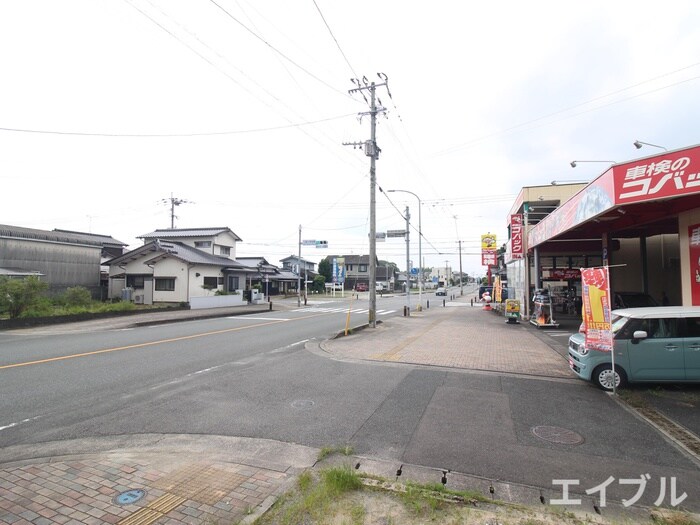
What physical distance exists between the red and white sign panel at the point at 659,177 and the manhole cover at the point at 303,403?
8068 millimetres

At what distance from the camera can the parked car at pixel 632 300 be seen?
15.6 meters

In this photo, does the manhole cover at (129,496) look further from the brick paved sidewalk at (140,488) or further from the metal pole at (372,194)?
the metal pole at (372,194)

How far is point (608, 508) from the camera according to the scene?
337 centimetres

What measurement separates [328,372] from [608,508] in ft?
20.0

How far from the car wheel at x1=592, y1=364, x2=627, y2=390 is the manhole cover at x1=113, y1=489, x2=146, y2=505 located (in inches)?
307

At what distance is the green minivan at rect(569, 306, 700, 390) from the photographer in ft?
22.2

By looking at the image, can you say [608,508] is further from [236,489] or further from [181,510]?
[181,510]

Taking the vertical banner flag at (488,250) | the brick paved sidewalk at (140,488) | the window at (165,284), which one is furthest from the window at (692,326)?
the vertical banner flag at (488,250)

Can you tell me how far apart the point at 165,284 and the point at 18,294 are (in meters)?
14.1

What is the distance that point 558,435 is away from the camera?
505 centimetres

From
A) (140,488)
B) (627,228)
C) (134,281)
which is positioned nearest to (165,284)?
(134,281)

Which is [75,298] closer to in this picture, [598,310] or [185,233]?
[185,233]

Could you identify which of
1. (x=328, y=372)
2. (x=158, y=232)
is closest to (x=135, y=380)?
(x=328, y=372)

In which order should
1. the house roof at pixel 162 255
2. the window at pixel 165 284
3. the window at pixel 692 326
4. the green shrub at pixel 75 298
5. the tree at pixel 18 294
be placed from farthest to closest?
the window at pixel 165 284
the house roof at pixel 162 255
the green shrub at pixel 75 298
the tree at pixel 18 294
the window at pixel 692 326
